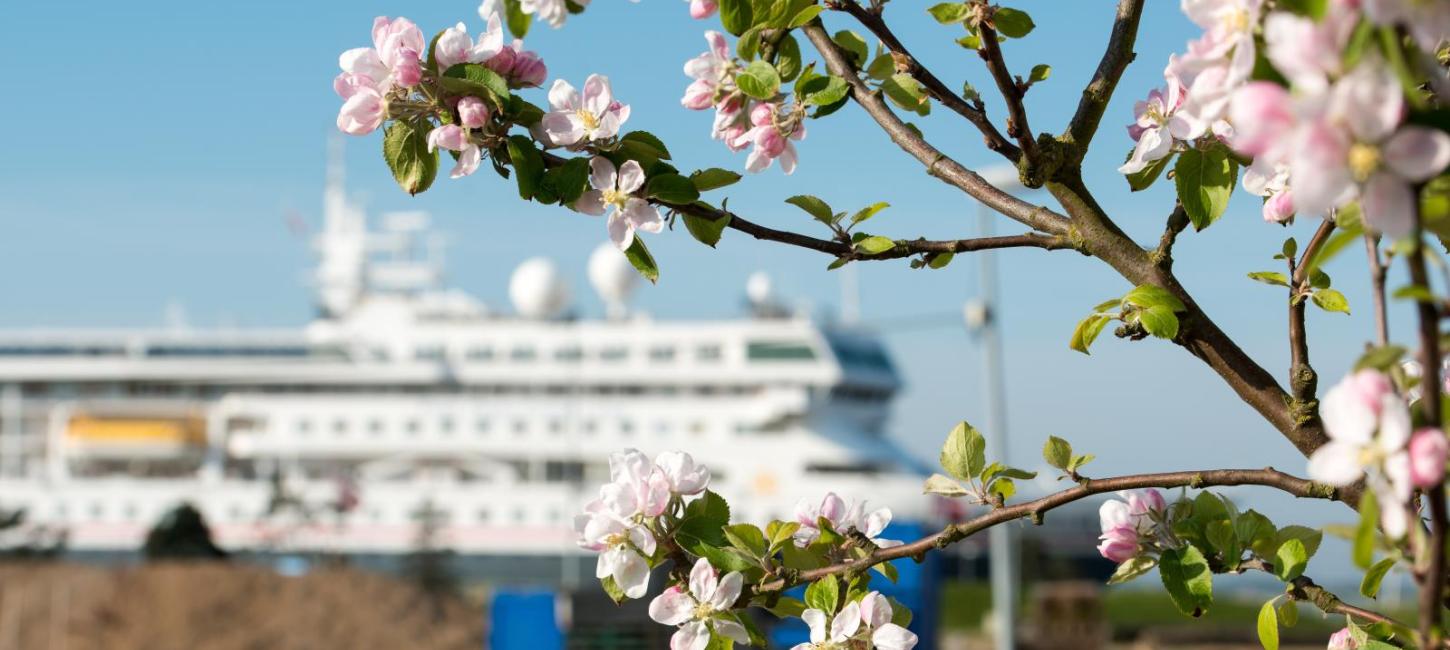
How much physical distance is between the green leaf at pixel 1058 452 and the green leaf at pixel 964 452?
6 centimetres

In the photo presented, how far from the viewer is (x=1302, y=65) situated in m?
0.63

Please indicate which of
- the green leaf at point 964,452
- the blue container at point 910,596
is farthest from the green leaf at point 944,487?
the blue container at point 910,596

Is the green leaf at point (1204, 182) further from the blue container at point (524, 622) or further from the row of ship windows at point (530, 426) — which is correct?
the row of ship windows at point (530, 426)

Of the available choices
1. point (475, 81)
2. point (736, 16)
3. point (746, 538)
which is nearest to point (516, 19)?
point (475, 81)

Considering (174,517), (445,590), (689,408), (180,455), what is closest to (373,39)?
(445,590)

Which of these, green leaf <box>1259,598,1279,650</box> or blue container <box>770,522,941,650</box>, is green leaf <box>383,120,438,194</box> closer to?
green leaf <box>1259,598,1279,650</box>

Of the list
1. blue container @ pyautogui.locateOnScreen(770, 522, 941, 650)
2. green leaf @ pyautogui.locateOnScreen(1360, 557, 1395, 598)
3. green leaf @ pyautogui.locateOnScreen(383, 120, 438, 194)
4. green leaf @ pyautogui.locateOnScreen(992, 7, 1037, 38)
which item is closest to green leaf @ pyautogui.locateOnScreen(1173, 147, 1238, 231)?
green leaf @ pyautogui.locateOnScreen(992, 7, 1037, 38)

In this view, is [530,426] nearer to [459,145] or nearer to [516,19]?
[459,145]

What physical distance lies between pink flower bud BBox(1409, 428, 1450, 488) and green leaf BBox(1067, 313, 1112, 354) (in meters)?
0.55

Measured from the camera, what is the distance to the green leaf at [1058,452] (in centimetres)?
132

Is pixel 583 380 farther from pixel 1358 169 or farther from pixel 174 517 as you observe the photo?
pixel 1358 169

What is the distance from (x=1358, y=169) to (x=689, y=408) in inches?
1185

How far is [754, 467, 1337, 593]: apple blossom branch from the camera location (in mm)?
1205

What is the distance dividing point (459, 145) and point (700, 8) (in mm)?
269
